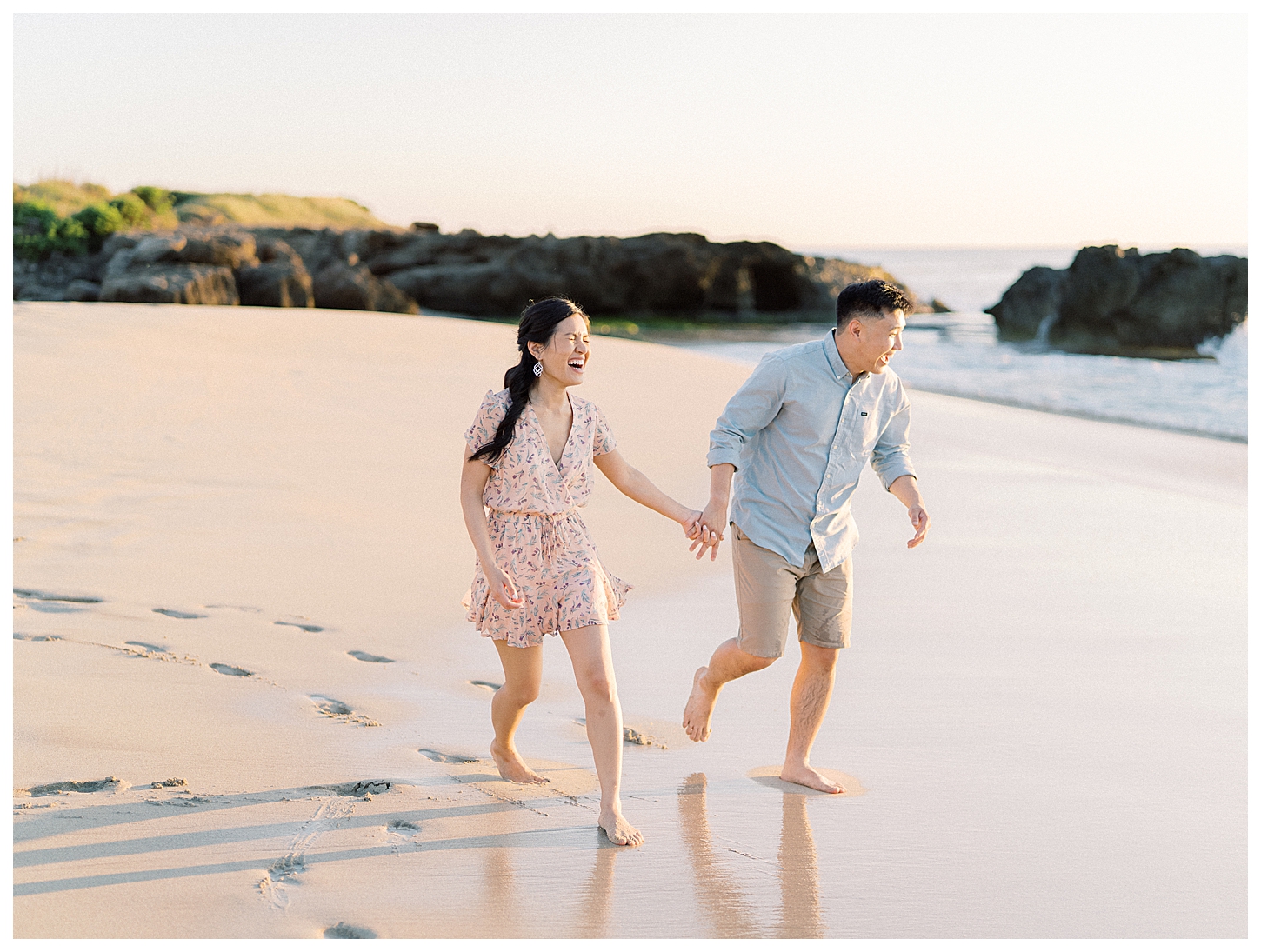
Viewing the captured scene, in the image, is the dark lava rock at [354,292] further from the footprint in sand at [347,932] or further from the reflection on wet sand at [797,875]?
the footprint in sand at [347,932]

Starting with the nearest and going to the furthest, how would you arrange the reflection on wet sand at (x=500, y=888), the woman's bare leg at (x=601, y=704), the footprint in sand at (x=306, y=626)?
the reflection on wet sand at (x=500, y=888)
the woman's bare leg at (x=601, y=704)
the footprint in sand at (x=306, y=626)

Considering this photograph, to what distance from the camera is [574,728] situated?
4.55 metres

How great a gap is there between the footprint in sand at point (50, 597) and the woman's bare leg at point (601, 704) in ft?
9.48

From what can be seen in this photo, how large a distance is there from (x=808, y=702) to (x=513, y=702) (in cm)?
103

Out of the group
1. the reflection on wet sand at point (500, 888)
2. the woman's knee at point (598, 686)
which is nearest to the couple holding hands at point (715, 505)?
the woman's knee at point (598, 686)

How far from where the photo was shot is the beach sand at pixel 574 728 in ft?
10.6

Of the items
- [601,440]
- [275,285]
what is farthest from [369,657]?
[275,285]

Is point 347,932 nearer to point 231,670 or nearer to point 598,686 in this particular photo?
point 598,686

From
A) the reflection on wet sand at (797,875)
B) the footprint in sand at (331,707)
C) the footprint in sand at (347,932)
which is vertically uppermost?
the footprint in sand at (331,707)

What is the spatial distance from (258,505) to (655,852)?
4.89m

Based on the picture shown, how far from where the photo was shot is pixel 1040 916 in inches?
126

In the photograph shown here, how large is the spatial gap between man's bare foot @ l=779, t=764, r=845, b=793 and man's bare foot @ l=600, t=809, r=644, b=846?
2.31 feet

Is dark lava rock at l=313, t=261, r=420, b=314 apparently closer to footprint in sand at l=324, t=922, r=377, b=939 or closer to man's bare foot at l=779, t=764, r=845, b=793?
man's bare foot at l=779, t=764, r=845, b=793

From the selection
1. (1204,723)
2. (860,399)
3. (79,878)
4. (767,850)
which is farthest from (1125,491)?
(79,878)
